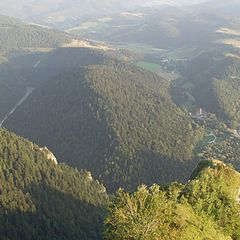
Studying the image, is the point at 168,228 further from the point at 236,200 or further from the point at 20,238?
the point at 20,238

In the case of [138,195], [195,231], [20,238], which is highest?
[138,195]

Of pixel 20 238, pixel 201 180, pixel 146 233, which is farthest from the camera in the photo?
pixel 20 238

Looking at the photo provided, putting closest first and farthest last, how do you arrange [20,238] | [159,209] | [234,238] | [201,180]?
[159,209]
[234,238]
[201,180]
[20,238]

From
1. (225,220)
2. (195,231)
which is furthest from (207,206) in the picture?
(195,231)

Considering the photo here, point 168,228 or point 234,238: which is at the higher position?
point 168,228

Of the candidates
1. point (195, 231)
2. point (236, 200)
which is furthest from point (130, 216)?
point (236, 200)

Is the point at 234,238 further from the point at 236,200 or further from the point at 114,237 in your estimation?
the point at 114,237

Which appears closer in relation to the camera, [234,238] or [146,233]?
[146,233]
